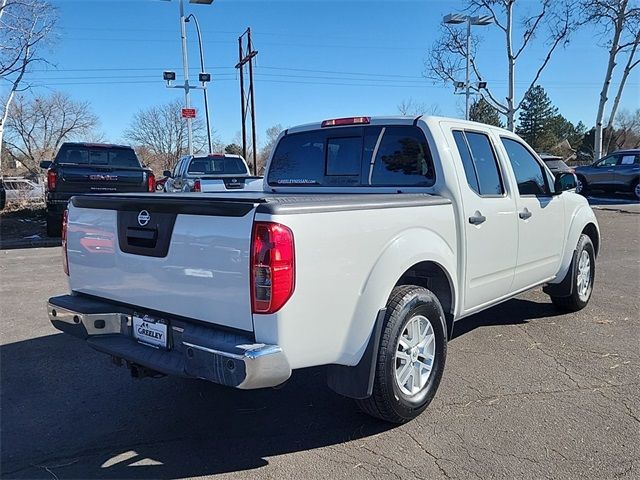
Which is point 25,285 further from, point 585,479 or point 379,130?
point 585,479

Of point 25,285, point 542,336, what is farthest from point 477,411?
point 25,285

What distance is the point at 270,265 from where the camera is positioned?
2521mm

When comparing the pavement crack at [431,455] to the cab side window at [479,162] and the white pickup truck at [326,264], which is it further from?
the cab side window at [479,162]

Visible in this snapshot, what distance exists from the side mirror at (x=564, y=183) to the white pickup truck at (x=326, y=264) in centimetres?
68

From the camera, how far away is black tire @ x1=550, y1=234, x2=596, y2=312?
5.67 meters

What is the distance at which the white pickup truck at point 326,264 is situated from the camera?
8.52 feet

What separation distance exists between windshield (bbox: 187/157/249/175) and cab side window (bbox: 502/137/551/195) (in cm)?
904

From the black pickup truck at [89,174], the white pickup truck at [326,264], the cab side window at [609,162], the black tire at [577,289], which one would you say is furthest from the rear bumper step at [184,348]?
the cab side window at [609,162]

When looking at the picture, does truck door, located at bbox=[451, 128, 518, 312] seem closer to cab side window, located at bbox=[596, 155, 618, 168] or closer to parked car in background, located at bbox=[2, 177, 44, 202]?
parked car in background, located at bbox=[2, 177, 44, 202]

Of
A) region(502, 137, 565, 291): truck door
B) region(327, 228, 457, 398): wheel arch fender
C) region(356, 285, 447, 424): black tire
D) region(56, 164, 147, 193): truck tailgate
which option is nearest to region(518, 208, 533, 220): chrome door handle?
region(502, 137, 565, 291): truck door

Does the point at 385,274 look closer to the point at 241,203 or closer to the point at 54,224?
the point at 241,203

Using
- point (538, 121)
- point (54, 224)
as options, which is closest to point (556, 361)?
point (54, 224)

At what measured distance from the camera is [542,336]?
16.7ft

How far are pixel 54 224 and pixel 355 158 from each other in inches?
349
